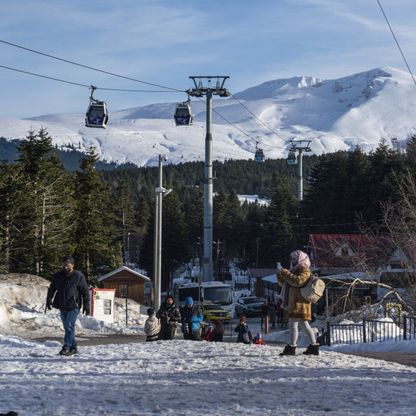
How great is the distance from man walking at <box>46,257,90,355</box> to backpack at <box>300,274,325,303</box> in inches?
135

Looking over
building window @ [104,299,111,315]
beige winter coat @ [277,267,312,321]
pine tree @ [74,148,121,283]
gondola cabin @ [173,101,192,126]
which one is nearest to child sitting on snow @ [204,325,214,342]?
beige winter coat @ [277,267,312,321]

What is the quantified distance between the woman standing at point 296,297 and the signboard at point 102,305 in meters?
27.7

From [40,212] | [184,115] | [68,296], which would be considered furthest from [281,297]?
[40,212]

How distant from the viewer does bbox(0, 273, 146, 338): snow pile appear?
116 feet

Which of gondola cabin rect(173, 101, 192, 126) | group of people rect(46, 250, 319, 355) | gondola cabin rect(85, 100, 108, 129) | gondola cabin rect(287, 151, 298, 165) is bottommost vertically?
group of people rect(46, 250, 319, 355)

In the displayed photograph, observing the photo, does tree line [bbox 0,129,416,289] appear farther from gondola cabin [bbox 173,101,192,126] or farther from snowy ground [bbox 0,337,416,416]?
snowy ground [bbox 0,337,416,416]

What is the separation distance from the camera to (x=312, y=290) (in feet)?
42.6

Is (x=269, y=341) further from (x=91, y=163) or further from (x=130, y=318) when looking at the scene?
(x=91, y=163)

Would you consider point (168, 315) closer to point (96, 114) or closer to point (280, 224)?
point (96, 114)

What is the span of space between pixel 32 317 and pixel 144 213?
9460 centimetres

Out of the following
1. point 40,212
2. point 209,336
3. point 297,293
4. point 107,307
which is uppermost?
point 40,212

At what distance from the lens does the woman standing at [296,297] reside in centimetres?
1298

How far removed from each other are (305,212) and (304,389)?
250 feet

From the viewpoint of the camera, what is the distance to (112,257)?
59.8 metres
